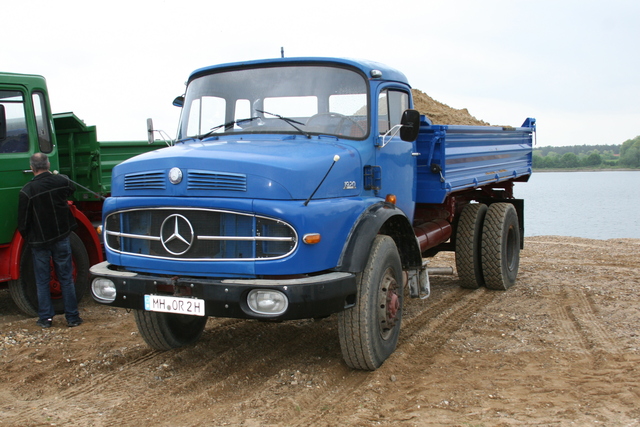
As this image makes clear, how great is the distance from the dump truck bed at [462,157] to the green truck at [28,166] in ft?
11.5

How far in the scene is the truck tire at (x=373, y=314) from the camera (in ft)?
15.1

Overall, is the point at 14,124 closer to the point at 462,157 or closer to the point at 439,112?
the point at 462,157

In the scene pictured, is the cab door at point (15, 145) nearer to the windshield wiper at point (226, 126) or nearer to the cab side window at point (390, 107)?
the windshield wiper at point (226, 126)

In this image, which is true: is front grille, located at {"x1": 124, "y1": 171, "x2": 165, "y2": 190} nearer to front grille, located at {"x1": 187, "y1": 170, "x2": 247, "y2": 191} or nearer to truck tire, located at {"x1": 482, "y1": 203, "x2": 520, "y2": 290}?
front grille, located at {"x1": 187, "y1": 170, "x2": 247, "y2": 191}

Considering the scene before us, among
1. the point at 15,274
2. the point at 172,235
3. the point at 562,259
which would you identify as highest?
the point at 172,235

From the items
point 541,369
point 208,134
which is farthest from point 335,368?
point 208,134

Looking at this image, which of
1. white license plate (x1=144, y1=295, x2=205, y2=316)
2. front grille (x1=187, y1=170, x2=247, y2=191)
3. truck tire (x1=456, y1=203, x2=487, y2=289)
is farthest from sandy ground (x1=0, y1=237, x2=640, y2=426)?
front grille (x1=187, y1=170, x2=247, y2=191)

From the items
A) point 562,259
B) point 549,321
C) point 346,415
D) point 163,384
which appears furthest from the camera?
point 562,259

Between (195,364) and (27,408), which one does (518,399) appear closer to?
(195,364)

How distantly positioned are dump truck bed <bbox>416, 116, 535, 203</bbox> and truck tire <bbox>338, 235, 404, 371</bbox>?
1626 mm

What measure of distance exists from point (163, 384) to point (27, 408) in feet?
3.08

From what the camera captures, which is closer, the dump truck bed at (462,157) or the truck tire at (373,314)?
the truck tire at (373,314)

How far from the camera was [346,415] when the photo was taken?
4.04 m

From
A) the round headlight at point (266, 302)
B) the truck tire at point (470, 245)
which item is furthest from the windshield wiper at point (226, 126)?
the truck tire at point (470, 245)
